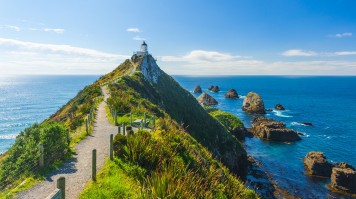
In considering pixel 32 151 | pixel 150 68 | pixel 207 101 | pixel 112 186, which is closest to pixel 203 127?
pixel 150 68

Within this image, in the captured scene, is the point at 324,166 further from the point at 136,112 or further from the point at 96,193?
the point at 96,193

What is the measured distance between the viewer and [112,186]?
A: 1224cm

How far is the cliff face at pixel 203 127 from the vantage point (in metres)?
46.8

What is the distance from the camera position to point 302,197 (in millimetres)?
37969

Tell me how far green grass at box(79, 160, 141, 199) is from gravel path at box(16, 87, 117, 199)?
0.52m

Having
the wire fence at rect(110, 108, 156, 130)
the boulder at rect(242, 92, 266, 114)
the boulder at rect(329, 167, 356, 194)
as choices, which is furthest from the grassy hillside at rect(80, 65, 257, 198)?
the boulder at rect(242, 92, 266, 114)

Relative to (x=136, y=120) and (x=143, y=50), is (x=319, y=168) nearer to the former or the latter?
(x=136, y=120)

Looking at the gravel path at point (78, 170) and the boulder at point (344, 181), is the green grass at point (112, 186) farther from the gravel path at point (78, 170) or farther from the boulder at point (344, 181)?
the boulder at point (344, 181)

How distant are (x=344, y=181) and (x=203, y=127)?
25.1 meters

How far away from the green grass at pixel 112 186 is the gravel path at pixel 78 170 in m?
0.52

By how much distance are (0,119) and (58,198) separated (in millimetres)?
112572

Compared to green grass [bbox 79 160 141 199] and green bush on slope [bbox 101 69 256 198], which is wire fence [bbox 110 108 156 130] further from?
green grass [bbox 79 160 141 199]

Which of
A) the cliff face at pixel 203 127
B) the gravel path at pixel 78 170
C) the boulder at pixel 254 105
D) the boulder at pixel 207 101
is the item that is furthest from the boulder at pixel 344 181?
the boulder at pixel 207 101

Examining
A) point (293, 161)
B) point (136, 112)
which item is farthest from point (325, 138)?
point (136, 112)
